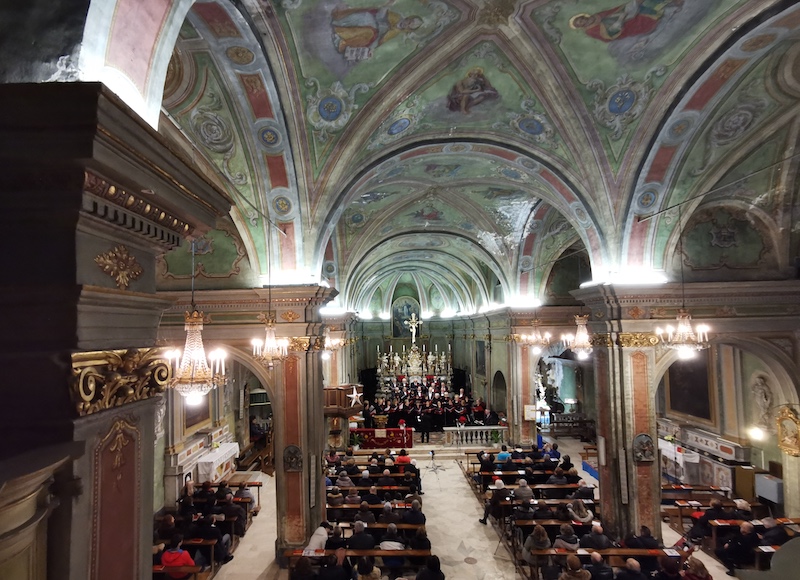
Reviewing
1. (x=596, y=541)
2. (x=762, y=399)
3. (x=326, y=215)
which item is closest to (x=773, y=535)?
(x=596, y=541)

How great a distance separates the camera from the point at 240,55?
6000mm

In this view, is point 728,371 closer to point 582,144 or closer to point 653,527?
point 653,527

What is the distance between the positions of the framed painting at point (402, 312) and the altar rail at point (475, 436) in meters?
16.1

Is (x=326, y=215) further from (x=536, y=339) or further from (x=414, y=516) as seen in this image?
(x=536, y=339)

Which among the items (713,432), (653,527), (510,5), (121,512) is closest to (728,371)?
(713,432)

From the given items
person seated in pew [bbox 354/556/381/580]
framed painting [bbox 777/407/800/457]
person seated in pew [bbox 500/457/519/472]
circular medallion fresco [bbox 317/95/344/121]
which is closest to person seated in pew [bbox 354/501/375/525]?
person seated in pew [bbox 354/556/381/580]

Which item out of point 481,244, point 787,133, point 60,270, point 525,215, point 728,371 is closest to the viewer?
point 60,270

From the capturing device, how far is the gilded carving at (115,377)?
6.70 ft

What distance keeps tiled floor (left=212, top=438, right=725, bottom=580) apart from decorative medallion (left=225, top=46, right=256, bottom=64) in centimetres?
888

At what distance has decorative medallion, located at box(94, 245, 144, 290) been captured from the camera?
2.24 meters

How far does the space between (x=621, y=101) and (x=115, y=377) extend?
861 cm

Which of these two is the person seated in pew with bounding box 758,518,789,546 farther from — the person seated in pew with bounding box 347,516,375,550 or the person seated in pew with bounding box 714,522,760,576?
the person seated in pew with bounding box 347,516,375,550

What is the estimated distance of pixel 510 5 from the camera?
20.4ft

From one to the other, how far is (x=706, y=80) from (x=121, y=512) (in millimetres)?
9215
